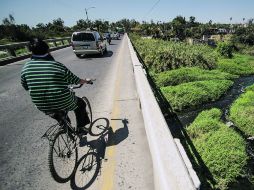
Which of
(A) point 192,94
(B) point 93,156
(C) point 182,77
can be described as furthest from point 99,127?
(C) point 182,77

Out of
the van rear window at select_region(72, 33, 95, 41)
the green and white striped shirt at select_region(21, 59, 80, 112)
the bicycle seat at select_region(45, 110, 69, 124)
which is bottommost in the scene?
the van rear window at select_region(72, 33, 95, 41)

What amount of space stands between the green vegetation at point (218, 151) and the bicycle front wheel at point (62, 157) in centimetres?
246

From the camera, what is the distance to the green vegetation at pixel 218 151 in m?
4.82

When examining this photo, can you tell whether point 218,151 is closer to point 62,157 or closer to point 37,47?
point 62,157

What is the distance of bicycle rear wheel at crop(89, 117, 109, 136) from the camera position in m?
5.16

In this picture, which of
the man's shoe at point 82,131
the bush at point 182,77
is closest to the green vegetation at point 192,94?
the bush at point 182,77

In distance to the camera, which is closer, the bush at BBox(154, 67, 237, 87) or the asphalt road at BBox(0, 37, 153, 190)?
the asphalt road at BBox(0, 37, 153, 190)

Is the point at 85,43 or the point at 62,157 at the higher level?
the point at 62,157

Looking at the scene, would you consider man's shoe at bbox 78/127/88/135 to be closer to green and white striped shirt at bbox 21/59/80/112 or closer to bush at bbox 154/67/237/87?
green and white striped shirt at bbox 21/59/80/112

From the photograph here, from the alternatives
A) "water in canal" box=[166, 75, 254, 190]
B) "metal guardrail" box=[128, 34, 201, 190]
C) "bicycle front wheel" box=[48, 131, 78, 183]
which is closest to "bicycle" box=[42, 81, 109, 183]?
"bicycle front wheel" box=[48, 131, 78, 183]

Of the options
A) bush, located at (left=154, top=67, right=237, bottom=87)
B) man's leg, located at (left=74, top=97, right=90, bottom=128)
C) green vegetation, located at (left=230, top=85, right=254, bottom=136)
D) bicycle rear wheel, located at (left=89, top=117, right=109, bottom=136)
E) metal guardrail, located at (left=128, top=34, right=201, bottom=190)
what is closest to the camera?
metal guardrail, located at (left=128, top=34, right=201, bottom=190)

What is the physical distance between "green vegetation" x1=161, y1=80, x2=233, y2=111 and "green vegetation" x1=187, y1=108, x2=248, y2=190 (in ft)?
5.72

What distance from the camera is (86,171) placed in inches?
154

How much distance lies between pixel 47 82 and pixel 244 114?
6.56 meters
